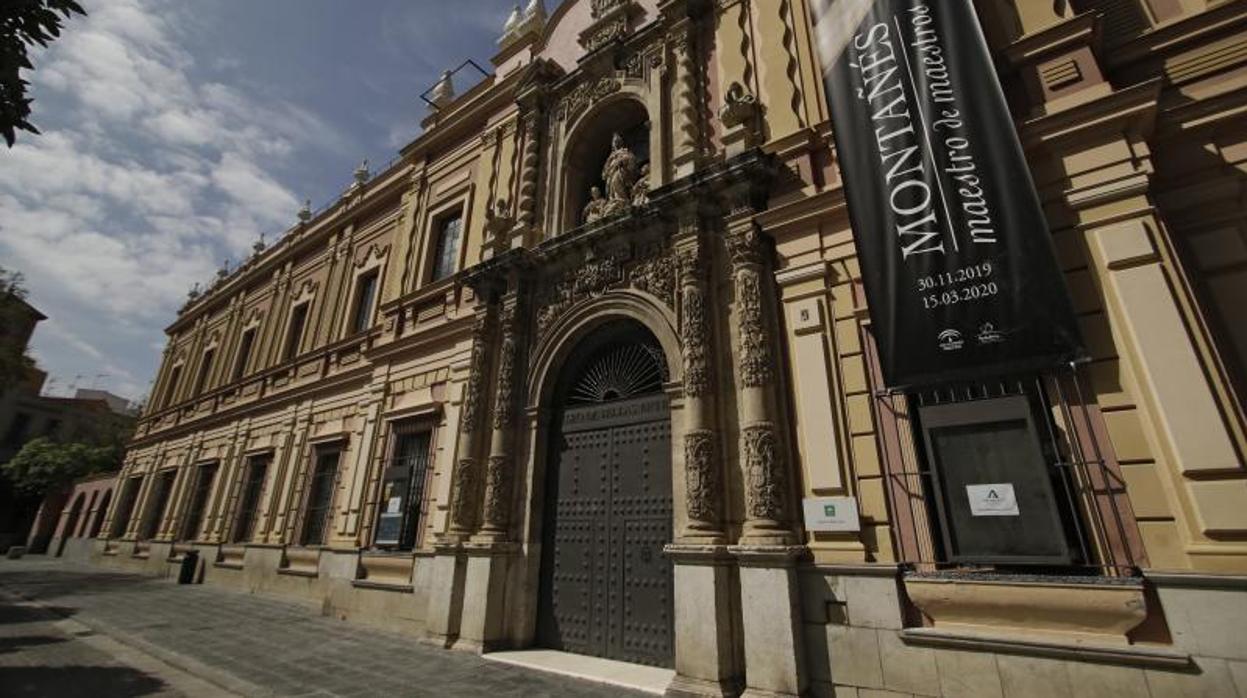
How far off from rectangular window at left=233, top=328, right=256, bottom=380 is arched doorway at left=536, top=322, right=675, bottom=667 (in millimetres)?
14757

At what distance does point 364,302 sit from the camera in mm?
13797

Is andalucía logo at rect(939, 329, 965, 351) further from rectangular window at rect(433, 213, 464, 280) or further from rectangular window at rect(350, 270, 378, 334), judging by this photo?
rectangular window at rect(350, 270, 378, 334)

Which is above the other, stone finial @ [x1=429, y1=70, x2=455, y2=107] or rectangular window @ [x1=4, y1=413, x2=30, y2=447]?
stone finial @ [x1=429, y1=70, x2=455, y2=107]

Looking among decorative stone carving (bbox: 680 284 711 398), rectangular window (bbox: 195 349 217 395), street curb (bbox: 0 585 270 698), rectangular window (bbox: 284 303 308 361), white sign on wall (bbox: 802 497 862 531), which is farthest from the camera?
rectangular window (bbox: 195 349 217 395)

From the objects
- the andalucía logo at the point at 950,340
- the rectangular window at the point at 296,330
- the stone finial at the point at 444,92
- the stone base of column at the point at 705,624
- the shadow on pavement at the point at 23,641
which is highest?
the stone finial at the point at 444,92

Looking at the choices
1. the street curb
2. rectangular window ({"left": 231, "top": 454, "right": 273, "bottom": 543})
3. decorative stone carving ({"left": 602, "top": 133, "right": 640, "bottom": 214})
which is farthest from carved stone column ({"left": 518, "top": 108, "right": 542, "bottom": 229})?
rectangular window ({"left": 231, "top": 454, "right": 273, "bottom": 543})

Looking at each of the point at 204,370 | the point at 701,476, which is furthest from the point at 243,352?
the point at 701,476

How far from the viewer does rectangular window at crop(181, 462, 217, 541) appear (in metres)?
16.4

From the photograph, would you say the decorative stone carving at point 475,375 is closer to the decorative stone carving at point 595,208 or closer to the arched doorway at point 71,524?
the decorative stone carving at point 595,208

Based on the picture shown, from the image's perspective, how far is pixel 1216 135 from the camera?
15.2 ft

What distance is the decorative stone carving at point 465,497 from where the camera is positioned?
7.87 m

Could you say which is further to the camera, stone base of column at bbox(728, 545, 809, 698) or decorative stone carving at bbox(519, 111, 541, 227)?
decorative stone carving at bbox(519, 111, 541, 227)

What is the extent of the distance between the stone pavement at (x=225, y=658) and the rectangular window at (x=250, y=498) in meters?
3.48

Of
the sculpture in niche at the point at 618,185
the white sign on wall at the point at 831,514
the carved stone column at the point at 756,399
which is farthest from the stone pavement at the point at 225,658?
the sculpture in niche at the point at 618,185
